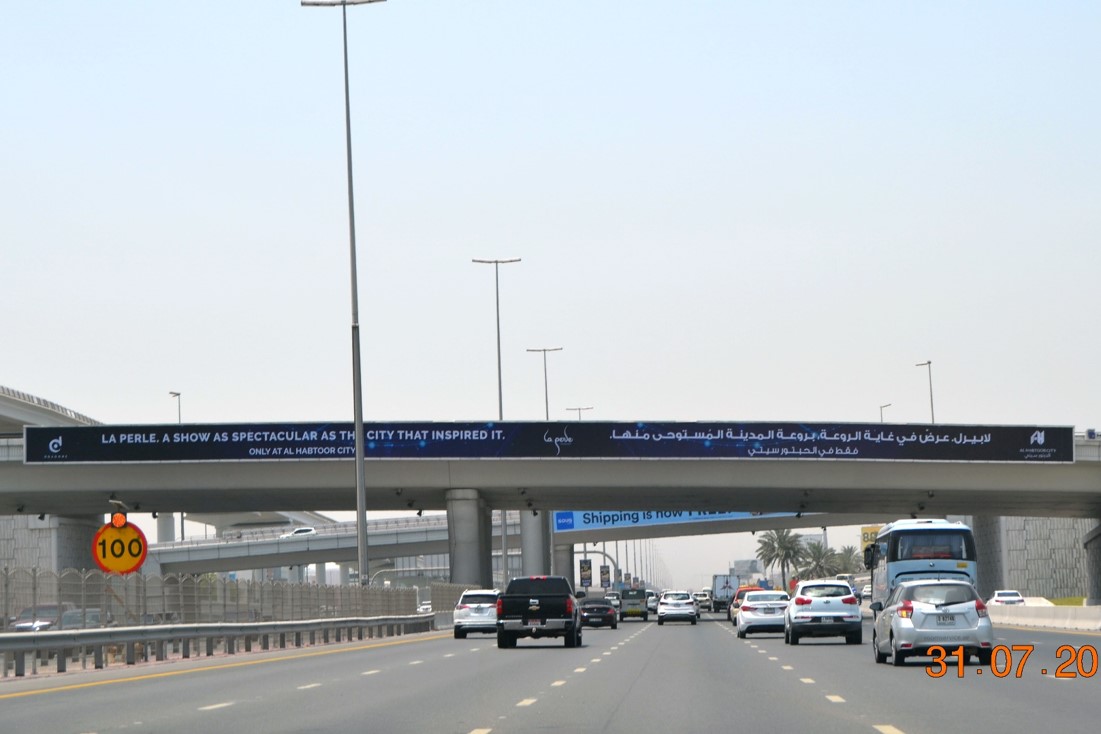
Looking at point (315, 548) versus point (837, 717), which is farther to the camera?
point (315, 548)

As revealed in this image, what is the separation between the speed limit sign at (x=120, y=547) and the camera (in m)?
29.4

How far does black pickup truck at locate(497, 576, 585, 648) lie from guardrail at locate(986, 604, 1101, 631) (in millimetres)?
11637

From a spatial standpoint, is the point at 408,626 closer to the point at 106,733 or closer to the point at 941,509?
the point at 941,509

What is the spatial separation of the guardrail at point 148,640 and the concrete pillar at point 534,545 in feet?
132

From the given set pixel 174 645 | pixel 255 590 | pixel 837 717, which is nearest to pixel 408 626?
pixel 255 590

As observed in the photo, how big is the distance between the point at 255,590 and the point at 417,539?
69644 millimetres

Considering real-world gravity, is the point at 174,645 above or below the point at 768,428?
below

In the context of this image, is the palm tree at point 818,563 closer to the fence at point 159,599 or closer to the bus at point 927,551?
the fence at point 159,599

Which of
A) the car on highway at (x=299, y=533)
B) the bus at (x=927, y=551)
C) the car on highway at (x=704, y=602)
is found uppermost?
the car on highway at (x=299, y=533)

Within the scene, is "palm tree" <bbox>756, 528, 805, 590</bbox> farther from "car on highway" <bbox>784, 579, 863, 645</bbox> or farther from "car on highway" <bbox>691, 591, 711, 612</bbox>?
"car on highway" <bbox>784, 579, 863, 645</bbox>

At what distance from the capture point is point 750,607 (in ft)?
159

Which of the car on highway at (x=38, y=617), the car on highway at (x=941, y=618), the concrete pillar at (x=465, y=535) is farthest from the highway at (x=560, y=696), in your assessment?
the concrete pillar at (x=465, y=535)

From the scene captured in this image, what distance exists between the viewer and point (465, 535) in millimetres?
71625
